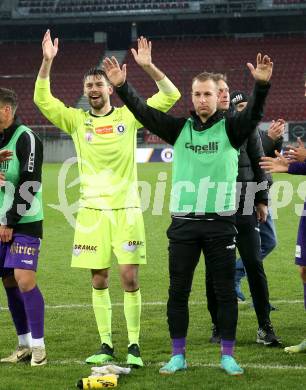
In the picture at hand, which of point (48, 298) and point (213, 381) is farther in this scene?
point (48, 298)

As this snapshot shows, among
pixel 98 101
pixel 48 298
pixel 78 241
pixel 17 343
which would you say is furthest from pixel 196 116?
pixel 48 298

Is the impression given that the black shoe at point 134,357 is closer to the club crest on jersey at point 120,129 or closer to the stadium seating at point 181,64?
the club crest on jersey at point 120,129

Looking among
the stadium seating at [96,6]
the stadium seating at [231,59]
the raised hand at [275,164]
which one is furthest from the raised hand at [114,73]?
the stadium seating at [96,6]

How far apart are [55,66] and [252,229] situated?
126 ft

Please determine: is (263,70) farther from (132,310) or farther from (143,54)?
(132,310)

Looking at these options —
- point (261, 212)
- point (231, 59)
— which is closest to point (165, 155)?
point (231, 59)

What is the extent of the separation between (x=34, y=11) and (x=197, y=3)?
8599 mm

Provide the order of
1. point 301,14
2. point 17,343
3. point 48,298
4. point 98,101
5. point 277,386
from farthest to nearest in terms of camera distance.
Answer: point 301,14, point 48,298, point 17,343, point 98,101, point 277,386

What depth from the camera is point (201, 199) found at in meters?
6.16

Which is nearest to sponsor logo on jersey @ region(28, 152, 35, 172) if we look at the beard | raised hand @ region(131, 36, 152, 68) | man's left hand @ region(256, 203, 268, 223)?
the beard

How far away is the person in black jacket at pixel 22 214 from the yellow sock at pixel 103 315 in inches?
18.4

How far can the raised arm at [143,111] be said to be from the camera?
245 inches

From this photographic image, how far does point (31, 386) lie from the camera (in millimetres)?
5848

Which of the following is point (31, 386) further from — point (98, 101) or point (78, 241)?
point (98, 101)
